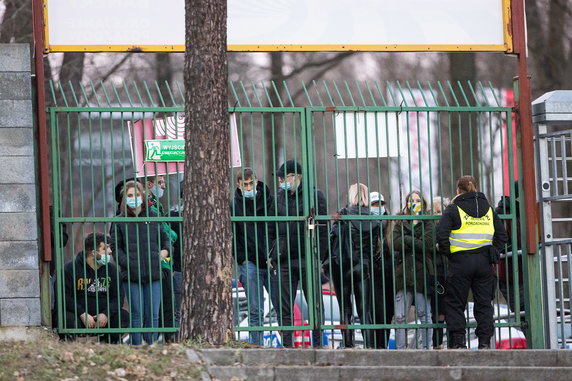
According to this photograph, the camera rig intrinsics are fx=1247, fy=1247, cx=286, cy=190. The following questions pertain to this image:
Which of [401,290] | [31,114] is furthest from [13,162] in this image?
[401,290]

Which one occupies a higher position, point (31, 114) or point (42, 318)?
point (31, 114)

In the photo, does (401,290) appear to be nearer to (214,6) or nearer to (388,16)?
(388,16)

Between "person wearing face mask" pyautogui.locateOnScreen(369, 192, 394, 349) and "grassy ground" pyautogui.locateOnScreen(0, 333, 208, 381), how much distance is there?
291 cm

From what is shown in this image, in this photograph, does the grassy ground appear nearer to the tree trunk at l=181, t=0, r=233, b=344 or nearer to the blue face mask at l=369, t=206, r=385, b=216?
the tree trunk at l=181, t=0, r=233, b=344

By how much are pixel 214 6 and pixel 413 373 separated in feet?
10.7

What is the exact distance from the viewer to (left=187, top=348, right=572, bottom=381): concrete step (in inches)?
357

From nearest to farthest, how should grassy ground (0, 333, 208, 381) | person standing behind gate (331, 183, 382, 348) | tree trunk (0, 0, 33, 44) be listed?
grassy ground (0, 333, 208, 381)
person standing behind gate (331, 183, 382, 348)
tree trunk (0, 0, 33, 44)

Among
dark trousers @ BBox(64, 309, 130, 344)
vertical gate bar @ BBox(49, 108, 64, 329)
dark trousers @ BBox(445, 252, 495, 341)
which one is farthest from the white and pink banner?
dark trousers @ BBox(445, 252, 495, 341)

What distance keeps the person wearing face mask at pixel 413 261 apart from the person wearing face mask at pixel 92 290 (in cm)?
259

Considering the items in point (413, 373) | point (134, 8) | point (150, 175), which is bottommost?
point (413, 373)

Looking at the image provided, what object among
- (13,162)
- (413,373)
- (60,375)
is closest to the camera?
(60,375)

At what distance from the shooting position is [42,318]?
1093cm

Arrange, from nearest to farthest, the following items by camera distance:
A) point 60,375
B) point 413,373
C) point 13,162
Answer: point 60,375 → point 413,373 → point 13,162

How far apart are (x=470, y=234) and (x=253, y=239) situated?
1.98 m
